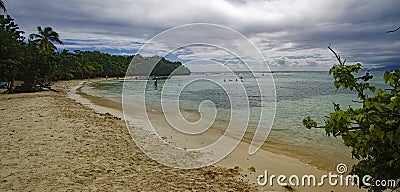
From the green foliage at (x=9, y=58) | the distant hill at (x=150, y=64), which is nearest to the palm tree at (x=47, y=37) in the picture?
the green foliage at (x=9, y=58)

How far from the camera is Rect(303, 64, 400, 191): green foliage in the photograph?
1.66 m

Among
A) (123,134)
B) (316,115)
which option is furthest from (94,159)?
(316,115)

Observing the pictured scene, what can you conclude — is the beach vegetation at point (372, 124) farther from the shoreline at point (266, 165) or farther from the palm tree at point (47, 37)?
the palm tree at point (47, 37)

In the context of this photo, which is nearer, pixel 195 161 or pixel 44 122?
pixel 195 161

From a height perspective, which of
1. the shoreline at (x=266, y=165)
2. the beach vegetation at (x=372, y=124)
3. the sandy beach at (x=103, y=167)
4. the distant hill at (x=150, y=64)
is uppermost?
the distant hill at (x=150, y=64)

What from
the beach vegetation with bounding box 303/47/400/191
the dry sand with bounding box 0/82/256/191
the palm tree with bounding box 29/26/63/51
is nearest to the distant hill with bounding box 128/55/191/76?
the dry sand with bounding box 0/82/256/191

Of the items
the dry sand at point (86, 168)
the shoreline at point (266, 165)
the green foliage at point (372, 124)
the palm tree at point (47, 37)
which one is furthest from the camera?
the palm tree at point (47, 37)

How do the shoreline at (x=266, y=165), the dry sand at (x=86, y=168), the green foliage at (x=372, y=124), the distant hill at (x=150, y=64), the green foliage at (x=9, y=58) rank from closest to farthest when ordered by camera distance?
the green foliage at (x=372, y=124) < the dry sand at (x=86, y=168) < the shoreline at (x=266, y=165) < the distant hill at (x=150, y=64) < the green foliage at (x=9, y=58)

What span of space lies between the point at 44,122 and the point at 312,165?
8.79 m

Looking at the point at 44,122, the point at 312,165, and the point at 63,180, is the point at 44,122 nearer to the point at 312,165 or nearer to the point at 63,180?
the point at 63,180

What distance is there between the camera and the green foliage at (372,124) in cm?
166

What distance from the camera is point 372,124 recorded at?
67.0 inches

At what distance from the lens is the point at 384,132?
1693mm

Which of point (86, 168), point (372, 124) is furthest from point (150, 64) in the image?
point (372, 124)
